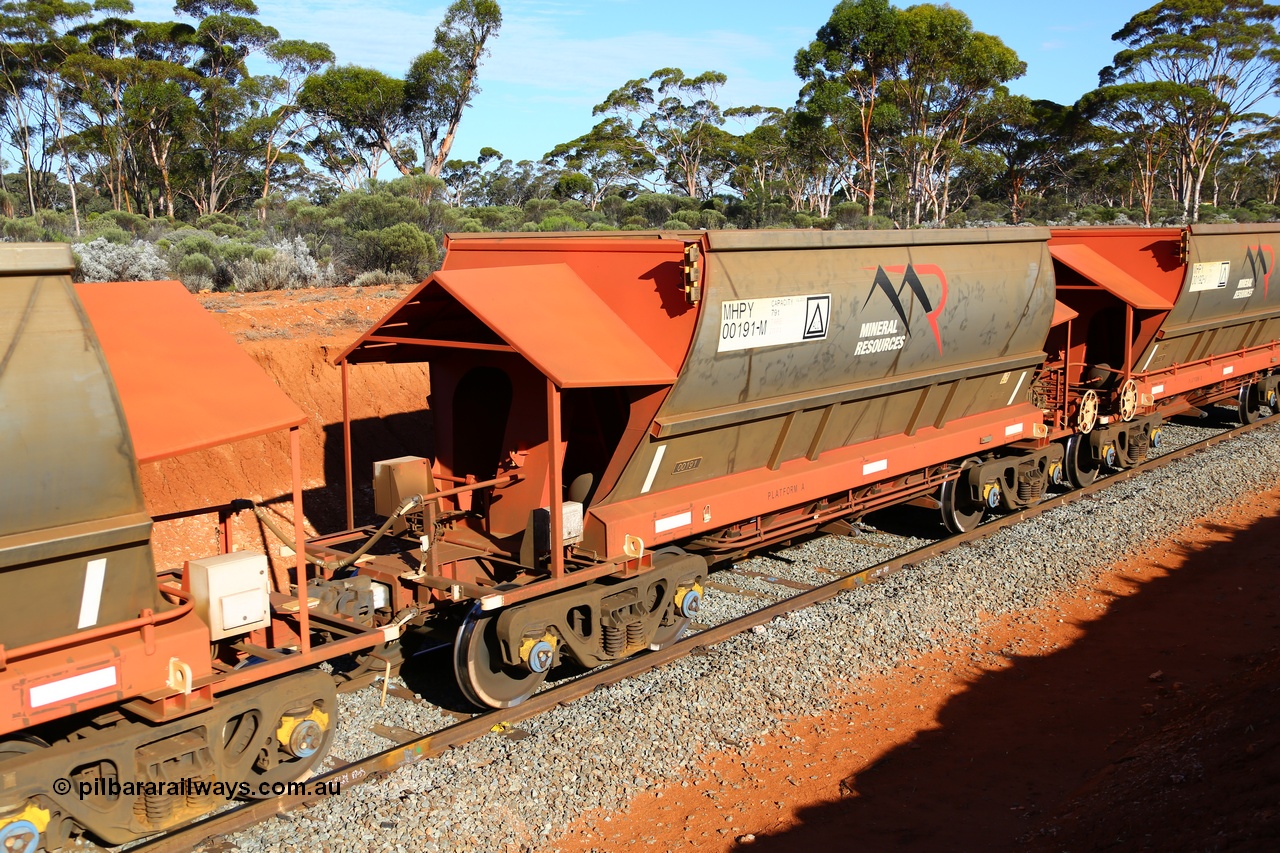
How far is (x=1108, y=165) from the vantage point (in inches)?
2141

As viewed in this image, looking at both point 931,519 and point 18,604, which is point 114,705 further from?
point 931,519

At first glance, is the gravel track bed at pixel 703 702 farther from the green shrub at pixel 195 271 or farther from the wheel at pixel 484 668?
the green shrub at pixel 195 271

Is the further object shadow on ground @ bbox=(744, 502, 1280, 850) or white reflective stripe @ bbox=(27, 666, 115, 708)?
shadow on ground @ bbox=(744, 502, 1280, 850)

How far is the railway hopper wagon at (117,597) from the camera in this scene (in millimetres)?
4855

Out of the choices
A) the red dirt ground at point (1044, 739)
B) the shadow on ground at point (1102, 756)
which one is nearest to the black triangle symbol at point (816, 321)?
the red dirt ground at point (1044, 739)

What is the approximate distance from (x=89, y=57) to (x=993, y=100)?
119 feet

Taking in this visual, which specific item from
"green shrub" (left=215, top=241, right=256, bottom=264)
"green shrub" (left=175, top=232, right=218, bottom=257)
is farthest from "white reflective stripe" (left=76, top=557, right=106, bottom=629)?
"green shrub" (left=175, top=232, right=218, bottom=257)

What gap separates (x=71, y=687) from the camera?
199 inches

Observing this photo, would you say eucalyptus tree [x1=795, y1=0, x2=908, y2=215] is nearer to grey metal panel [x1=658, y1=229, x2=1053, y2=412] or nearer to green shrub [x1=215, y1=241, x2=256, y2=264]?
green shrub [x1=215, y1=241, x2=256, y2=264]

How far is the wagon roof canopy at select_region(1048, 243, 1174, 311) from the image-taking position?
12812 mm

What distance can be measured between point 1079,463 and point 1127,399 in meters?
1.01

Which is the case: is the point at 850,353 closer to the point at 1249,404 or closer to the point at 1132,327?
the point at 1132,327

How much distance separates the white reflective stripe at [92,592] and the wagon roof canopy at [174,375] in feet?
Result: 1.78

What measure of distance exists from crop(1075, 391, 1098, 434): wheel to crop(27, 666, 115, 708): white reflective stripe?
1120 cm
